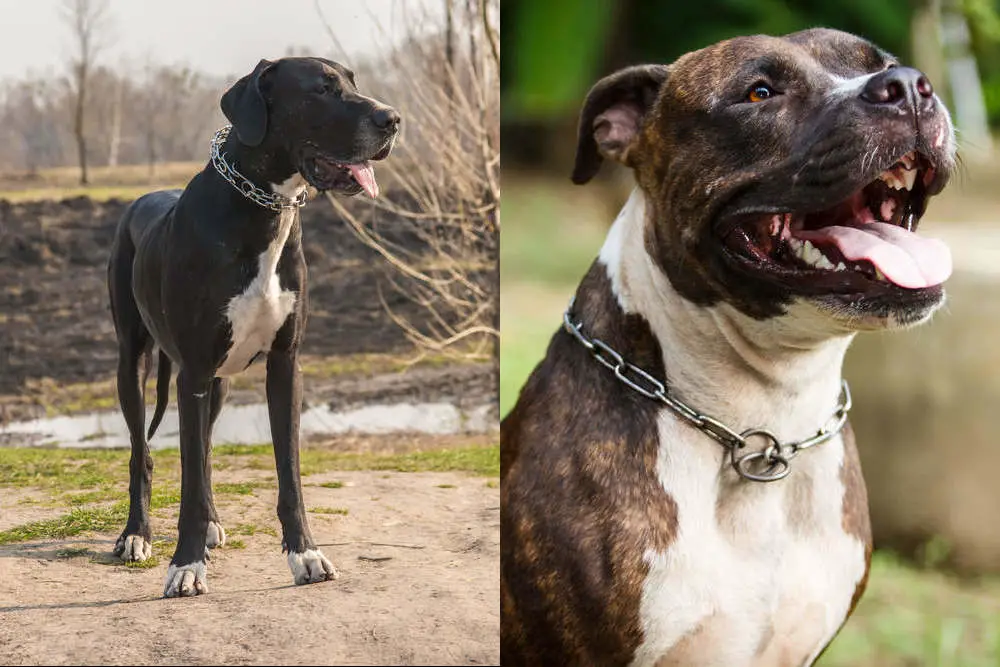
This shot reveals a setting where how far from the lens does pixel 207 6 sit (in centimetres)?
292

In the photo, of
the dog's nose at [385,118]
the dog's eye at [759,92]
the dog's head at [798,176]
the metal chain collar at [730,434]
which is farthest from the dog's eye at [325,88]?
the dog's eye at [759,92]

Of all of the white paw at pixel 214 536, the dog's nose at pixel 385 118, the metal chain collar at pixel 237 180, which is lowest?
the white paw at pixel 214 536

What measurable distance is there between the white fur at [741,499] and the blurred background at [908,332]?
76 centimetres

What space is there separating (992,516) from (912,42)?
4571mm

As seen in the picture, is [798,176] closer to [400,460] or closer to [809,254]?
[809,254]

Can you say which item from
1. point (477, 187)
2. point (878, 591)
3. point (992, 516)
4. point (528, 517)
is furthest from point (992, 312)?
point (528, 517)

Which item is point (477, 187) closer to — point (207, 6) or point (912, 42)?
point (207, 6)

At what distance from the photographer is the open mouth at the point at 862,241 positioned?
2.42 meters

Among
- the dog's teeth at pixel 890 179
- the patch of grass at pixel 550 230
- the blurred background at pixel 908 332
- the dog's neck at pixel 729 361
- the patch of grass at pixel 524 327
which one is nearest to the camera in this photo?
the dog's teeth at pixel 890 179

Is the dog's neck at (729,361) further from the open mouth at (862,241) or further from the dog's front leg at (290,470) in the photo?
the dog's front leg at (290,470)

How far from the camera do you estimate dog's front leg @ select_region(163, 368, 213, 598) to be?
9.51ft

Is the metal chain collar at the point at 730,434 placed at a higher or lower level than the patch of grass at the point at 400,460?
higher

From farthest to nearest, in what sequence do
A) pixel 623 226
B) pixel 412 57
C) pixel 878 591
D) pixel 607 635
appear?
1. pixel 878 591
2. pixel 412 57
3. pixel 623 226
4. pixel 607 635

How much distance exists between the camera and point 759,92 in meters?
2.55
